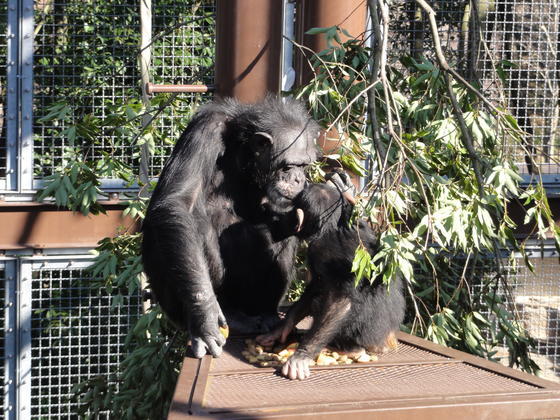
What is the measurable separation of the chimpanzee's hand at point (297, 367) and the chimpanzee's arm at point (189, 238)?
330mm

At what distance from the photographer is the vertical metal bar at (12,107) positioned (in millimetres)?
4547

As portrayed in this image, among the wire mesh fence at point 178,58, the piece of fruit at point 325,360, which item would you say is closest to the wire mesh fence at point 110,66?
the wire mesh fence at point 178,58

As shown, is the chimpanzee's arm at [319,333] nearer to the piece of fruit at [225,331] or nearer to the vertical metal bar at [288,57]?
the piece of fruit at [225,331]

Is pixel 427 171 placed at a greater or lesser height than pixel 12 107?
lesser

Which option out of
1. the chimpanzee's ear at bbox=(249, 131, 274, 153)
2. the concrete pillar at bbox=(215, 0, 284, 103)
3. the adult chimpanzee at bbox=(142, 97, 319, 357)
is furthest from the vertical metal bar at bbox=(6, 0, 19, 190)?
the chimpanzee's ear at bbox=(249, 131, 274, 153)

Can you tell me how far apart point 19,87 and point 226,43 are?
134cm

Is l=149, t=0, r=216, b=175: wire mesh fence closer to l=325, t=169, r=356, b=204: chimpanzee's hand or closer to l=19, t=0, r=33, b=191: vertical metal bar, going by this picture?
l=19, t=0, r=33, b=191: vertical metal bar

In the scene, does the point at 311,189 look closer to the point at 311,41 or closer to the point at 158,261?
the point at 158,261

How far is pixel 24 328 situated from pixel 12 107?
123 cm

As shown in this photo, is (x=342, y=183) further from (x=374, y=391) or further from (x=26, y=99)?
(x=26, y=99)

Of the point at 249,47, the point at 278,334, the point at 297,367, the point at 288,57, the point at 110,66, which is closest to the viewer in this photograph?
the point at 297,367

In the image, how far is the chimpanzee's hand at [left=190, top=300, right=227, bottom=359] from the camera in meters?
3.05

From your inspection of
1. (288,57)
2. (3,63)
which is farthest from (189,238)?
(3,63)

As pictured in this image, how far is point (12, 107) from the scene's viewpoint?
180 inches
